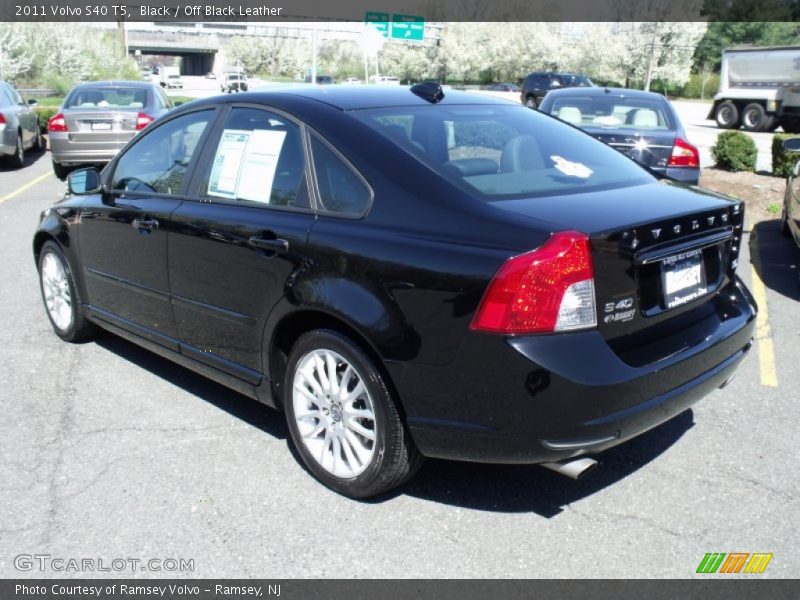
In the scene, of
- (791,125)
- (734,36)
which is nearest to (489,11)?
(734,36)

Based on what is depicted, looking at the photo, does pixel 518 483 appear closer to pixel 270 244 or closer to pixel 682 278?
pixel 682 278

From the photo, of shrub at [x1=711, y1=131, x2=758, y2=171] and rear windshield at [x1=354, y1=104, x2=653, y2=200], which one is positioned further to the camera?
shrub at [x1=711, y1=131, x2=758, y2=171]

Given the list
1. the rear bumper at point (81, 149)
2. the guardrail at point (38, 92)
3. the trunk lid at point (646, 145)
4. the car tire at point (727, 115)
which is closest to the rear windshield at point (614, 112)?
the trunk lid at point (646, 145)

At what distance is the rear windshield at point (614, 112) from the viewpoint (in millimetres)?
9164

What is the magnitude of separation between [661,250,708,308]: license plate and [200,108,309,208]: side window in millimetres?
1529

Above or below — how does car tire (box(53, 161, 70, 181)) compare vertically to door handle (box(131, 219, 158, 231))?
below

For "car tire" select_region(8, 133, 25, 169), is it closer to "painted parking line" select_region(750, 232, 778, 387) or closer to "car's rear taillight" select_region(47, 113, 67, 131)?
"car's rear taillight" select_region(47, 113, 67, 131)

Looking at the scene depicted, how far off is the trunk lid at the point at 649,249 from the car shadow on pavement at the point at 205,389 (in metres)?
1.91

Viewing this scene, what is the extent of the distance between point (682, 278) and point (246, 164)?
2.05 m

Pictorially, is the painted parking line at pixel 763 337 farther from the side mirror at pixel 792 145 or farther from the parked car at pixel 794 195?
the side mirror at pixel 792 145

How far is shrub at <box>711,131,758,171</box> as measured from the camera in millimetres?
12297

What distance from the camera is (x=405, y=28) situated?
41250mm

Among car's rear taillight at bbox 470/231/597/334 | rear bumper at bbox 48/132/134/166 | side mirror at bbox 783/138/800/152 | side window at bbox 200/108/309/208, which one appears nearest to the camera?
car's rear taillight at bbox 470/231/597/334

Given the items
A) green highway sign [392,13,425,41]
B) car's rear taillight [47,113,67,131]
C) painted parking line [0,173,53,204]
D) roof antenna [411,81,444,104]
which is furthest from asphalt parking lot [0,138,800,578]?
green highway sign [392,13,425,41]
